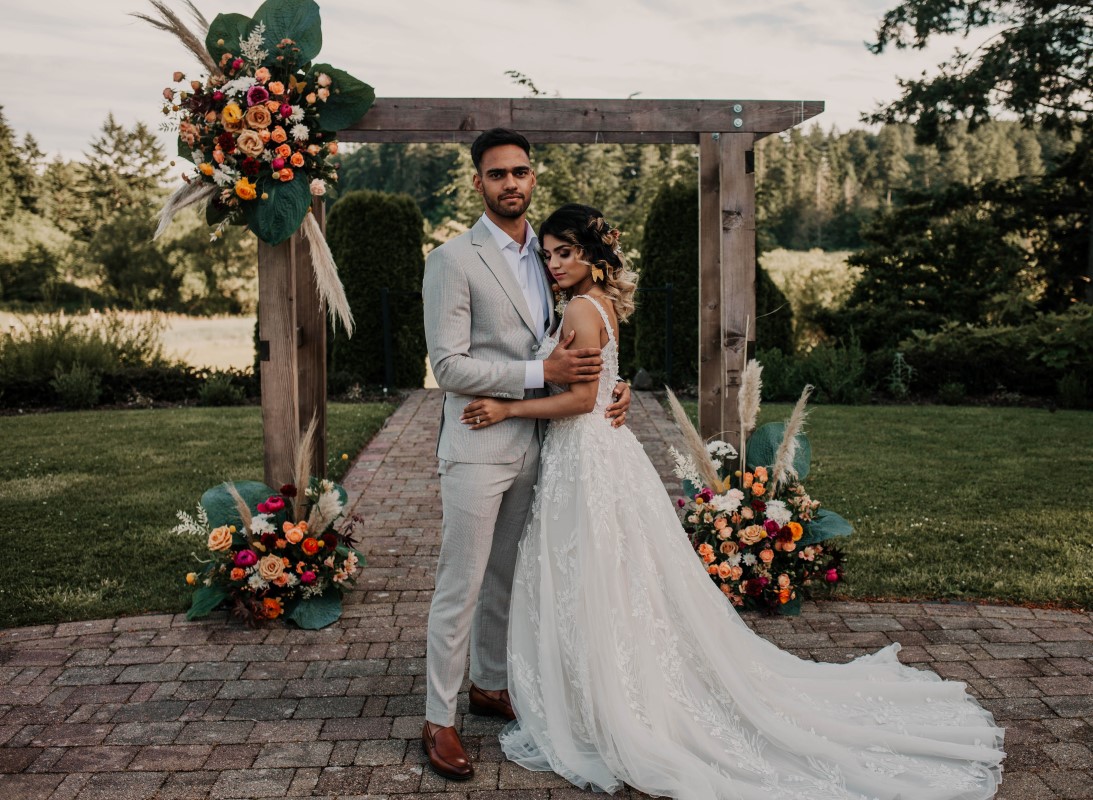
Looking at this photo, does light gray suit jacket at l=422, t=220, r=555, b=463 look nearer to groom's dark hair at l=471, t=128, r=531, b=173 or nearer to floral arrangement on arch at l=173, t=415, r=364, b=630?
groom's dark hair at l=471, t=128, r=531, b=173

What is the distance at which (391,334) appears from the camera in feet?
39.4

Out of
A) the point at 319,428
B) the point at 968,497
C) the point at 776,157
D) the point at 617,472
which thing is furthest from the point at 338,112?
the point at 776,157

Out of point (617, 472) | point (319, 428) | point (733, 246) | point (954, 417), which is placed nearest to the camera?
point (617, 472)

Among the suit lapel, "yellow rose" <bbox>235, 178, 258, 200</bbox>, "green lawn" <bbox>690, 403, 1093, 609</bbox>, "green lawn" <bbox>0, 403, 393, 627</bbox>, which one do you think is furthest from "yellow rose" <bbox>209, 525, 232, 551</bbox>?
"green lawn" <bbox>690, 403, 1093, 609</bbox>

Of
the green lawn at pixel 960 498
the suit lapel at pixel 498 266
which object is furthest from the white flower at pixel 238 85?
the green lawn at pixel 960 498

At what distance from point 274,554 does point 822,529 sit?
2635 millimetres

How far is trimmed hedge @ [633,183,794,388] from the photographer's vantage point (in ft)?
37.6

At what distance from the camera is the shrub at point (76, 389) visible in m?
10.7

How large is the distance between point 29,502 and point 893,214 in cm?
1215

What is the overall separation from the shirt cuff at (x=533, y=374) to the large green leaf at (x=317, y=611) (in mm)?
1914

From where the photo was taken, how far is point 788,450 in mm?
4562

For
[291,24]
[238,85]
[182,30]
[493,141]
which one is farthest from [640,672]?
[182,30]

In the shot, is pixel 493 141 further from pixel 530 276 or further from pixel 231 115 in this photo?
pixel 231 115

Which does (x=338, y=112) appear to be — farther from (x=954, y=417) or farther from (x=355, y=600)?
(x=954, y=417)
